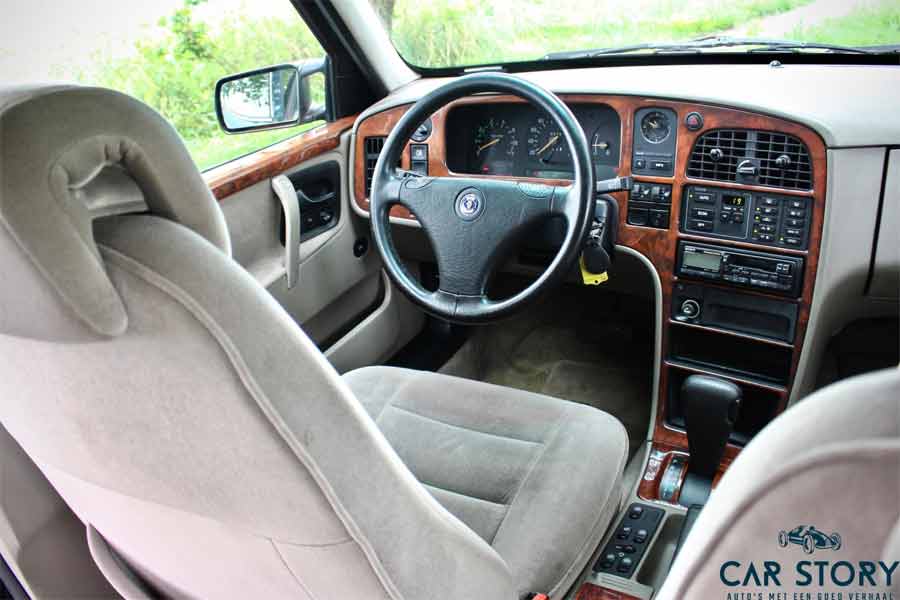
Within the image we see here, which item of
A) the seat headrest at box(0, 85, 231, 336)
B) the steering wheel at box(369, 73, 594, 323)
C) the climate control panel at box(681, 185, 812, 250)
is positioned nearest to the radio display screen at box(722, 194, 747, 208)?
the climate control panel at box(681, 185, 812, 250)

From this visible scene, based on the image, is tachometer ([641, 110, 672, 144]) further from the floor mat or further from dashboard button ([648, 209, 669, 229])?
the floor mat

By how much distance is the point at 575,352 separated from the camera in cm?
257

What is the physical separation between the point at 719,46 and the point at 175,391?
5.70 feet

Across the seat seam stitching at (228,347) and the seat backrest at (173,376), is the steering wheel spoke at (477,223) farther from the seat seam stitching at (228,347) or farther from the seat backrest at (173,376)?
the seat seam stitching at (228,347)

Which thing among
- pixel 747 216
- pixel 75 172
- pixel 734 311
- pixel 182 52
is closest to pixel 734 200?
pixel 747 216

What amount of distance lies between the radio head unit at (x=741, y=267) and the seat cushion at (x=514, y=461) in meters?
0.51

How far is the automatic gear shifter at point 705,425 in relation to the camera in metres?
1.55

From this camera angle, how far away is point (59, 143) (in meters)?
0.60

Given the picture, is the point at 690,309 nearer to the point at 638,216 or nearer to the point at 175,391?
the point at 638,216

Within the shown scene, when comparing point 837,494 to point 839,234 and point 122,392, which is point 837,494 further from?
point 839,234

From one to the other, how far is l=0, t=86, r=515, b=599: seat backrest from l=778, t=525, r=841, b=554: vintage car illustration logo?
393 mm

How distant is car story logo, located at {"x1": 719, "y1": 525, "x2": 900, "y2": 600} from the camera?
0.44 meters

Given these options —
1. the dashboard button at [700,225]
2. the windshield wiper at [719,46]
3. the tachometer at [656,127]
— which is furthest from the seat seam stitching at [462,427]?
the windshield wiper at [719,46]

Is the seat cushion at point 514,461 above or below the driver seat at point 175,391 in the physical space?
below
